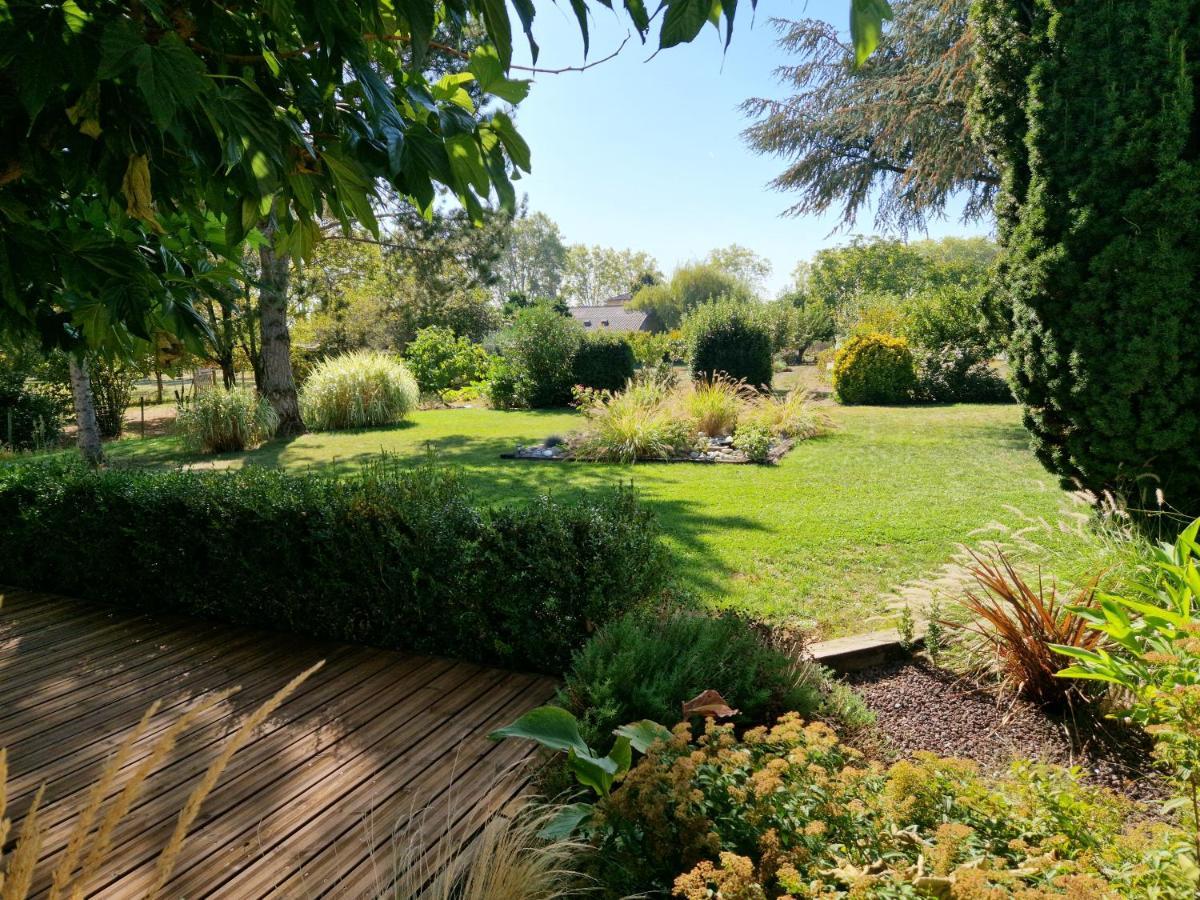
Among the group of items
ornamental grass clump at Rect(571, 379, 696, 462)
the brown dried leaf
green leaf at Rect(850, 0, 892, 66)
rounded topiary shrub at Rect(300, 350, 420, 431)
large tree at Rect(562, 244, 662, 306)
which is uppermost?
large tree at Rect(562, 244, 662, 306)

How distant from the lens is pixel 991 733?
2639mm

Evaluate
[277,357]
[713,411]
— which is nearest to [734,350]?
[713,411]

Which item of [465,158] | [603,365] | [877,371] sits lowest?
[877,371]

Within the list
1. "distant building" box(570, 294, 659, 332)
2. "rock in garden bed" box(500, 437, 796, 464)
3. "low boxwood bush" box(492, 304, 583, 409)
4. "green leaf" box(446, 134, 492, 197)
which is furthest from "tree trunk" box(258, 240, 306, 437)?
"distant building" box(570, 294, 659, 332)

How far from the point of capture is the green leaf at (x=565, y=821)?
5.92ft

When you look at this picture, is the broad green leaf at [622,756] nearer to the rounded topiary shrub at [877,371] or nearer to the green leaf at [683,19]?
the green leaf at [683,19]

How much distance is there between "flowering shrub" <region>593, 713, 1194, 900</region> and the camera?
1.37 m

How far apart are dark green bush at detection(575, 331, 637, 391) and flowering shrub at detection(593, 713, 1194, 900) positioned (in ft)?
41.7

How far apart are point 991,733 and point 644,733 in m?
1.51

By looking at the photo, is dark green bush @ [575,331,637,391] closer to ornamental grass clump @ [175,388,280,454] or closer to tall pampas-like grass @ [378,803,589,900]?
ornamental grass clump @ [175,388,280,454]

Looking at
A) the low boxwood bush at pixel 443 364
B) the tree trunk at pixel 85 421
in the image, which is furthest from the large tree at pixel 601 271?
the tree trunk at pixel 85 421

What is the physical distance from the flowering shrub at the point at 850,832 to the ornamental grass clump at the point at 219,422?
1066 centimetres

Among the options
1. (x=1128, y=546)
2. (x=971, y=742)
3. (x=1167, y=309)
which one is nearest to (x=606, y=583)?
(x=971, y=742)

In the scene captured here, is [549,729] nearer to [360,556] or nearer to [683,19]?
[360,556]
